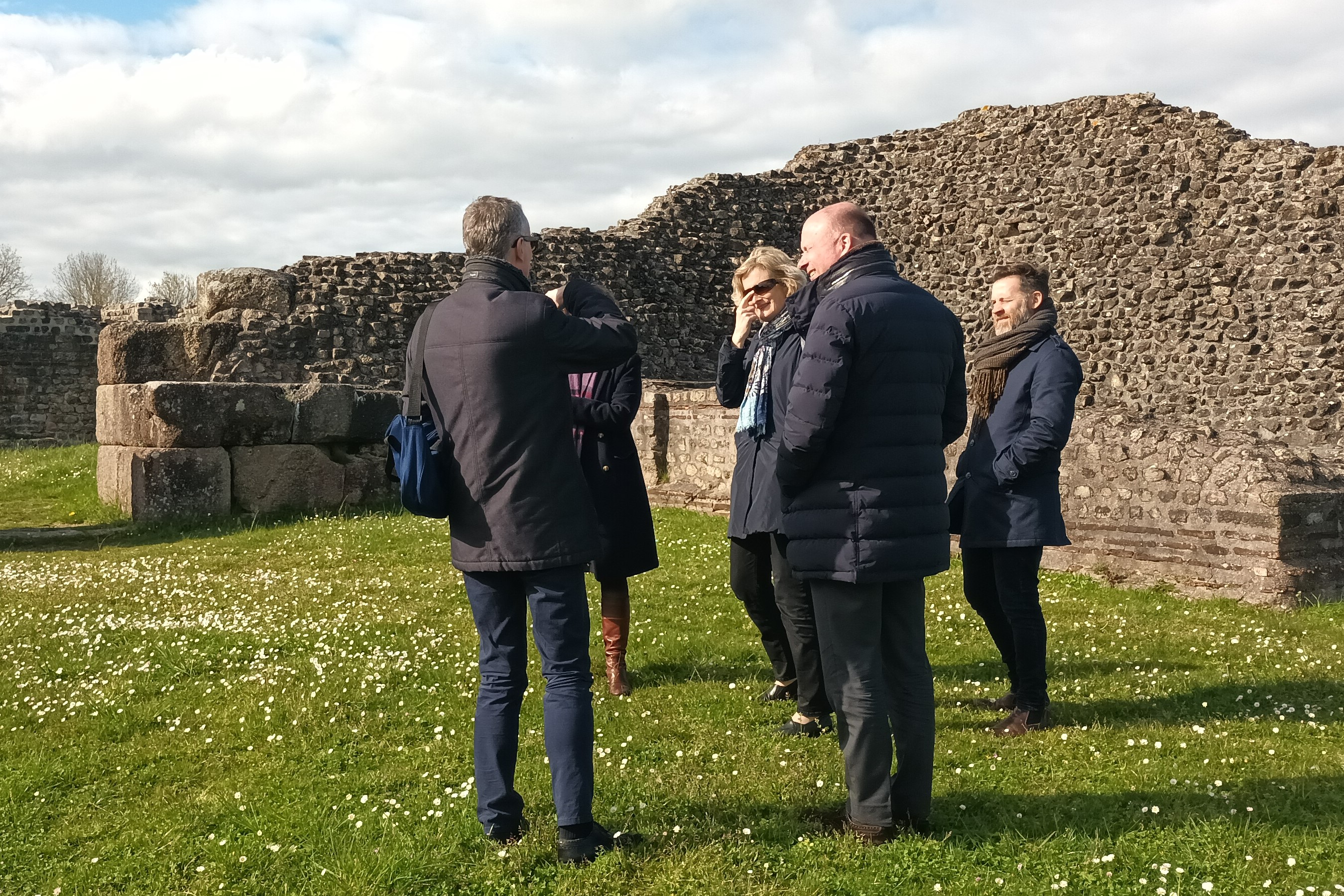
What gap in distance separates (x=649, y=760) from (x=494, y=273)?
198cm

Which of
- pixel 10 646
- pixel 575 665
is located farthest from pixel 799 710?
pixel 10 646

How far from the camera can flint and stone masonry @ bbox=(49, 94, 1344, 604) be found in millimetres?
7535

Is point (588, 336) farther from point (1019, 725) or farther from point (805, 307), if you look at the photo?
point (1019, 725)

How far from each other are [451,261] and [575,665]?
16.0 m

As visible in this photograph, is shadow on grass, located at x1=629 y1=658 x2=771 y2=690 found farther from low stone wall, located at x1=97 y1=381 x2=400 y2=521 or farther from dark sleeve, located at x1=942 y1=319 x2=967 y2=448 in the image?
low stone wall, located at x1=97 y1=381 x2=400 y2=521

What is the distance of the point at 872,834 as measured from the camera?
3.29 metres

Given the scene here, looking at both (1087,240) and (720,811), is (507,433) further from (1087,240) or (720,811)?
(1087,240)

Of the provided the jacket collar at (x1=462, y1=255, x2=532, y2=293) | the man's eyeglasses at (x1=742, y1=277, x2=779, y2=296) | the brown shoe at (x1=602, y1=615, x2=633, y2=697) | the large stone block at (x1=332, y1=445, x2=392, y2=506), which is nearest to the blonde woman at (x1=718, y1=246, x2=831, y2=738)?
the man's eyeglasses at (x1=742, y1=277, x2=779, y2=296)

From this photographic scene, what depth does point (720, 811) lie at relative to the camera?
360 cm

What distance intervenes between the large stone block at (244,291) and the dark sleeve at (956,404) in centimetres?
1396

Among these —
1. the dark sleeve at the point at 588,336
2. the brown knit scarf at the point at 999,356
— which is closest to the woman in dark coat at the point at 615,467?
the dark sleeve at the point at 588,336

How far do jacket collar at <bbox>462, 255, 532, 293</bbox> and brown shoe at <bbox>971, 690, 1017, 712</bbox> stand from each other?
2.75m

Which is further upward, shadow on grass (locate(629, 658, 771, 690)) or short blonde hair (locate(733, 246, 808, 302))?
short blonde hair (locate(733, 246, 808, 302))

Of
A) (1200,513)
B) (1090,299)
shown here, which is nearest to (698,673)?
(1200,513)
